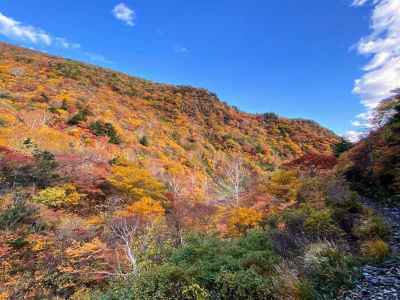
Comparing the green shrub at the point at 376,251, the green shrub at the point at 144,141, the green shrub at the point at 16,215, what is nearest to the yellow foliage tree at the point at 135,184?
the green shrub at the point at 16,215

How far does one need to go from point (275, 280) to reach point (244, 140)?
184ft

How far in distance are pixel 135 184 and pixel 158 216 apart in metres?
4.86

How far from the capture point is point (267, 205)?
1445cm

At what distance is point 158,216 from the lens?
16.1 metres

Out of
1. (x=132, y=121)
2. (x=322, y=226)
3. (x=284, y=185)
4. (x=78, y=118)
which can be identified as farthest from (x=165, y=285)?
(x=132, y=121)

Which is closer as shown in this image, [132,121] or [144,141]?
[144,141]

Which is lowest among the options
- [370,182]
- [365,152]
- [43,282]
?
[43,282]

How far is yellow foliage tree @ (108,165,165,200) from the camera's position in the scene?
19.5m

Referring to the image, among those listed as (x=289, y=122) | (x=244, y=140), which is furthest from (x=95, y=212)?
(x=289, y=122)

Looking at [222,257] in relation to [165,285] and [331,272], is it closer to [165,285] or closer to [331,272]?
[165,285]

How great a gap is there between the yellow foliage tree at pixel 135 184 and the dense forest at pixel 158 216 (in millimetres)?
85

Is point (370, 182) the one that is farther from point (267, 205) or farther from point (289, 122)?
point (289, 122)

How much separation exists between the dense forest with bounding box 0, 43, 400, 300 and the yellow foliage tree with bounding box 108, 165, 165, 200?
85 mm

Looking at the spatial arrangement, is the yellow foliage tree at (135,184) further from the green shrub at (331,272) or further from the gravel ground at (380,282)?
the gravel ground at (380,282)
